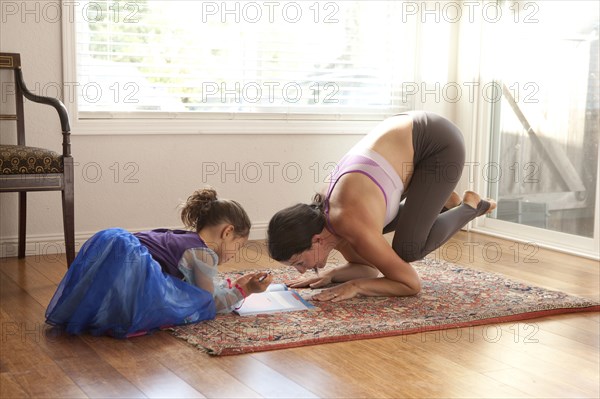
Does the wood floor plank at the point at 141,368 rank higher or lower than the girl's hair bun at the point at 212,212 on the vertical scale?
lower

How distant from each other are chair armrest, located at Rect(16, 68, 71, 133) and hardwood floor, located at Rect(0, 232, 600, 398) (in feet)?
2.90

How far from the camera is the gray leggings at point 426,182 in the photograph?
307cm

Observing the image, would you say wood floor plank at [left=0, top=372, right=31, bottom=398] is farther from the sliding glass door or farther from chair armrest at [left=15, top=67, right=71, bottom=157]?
the sliding glass door

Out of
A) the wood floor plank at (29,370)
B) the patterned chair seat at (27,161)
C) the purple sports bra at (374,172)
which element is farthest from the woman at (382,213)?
the patterned chair seat at (27,161)

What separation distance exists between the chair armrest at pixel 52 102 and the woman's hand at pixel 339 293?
135 centimetres

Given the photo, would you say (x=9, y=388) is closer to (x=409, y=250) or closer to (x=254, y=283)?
(x=254, y=283)

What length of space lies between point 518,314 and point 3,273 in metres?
2.19

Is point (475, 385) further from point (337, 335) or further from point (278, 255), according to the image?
point (278, 255)

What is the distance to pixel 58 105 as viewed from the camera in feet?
11.4

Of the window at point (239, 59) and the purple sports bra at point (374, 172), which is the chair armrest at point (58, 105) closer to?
the window at point (239, 59)

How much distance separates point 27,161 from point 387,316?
1.62 metres

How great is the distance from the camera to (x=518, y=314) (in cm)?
281

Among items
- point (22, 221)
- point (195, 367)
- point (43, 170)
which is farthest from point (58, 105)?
point (195, 367)

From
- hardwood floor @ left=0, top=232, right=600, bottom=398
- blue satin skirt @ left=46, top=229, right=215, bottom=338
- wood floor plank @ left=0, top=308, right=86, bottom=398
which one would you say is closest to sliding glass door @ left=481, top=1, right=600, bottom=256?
hardwood floor @ left=0, top=232, right=600, bottom=398
